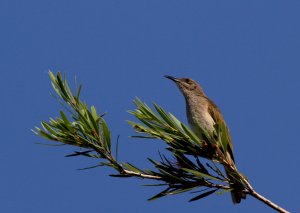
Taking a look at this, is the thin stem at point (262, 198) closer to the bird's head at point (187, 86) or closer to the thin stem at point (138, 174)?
the thin stem at point (138, 174)

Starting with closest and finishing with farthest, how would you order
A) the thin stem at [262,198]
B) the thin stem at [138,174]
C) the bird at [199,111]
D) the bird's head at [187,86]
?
the thin stem at [262,198]
the thin stem at [138,174]
the bird at [199,111]
the bird's head at [187,86]

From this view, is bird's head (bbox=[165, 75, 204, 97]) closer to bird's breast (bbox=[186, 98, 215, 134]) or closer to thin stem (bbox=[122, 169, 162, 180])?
bird's breast (bbox=[186, 98, 215, 134])

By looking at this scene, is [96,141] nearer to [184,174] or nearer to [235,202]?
[184,174]

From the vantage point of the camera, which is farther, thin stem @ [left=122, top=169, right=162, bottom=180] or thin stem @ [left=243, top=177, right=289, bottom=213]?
thin stem @ [left=122, top=169, right=162, bottom=180]

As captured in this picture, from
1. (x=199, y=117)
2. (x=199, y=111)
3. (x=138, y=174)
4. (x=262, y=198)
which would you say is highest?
(x=199, y=111)

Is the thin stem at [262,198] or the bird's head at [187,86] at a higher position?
the bird's head at [187,86]

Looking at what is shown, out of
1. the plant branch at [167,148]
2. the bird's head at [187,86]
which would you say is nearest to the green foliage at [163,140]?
the plant branch at [167,148]

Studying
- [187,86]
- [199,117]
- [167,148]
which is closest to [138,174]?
[167,148]

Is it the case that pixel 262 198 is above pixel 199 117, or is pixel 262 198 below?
below

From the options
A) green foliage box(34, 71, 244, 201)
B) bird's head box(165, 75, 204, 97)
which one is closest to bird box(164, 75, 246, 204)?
bird's head box(165, 75, 204, 97)

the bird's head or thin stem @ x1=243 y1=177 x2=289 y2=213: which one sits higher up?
the bird's head

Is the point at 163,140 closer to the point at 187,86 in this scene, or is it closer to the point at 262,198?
the point at 262,198

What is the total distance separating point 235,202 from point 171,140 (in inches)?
66.0

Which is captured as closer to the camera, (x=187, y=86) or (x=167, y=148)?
(x=167, y=148)
